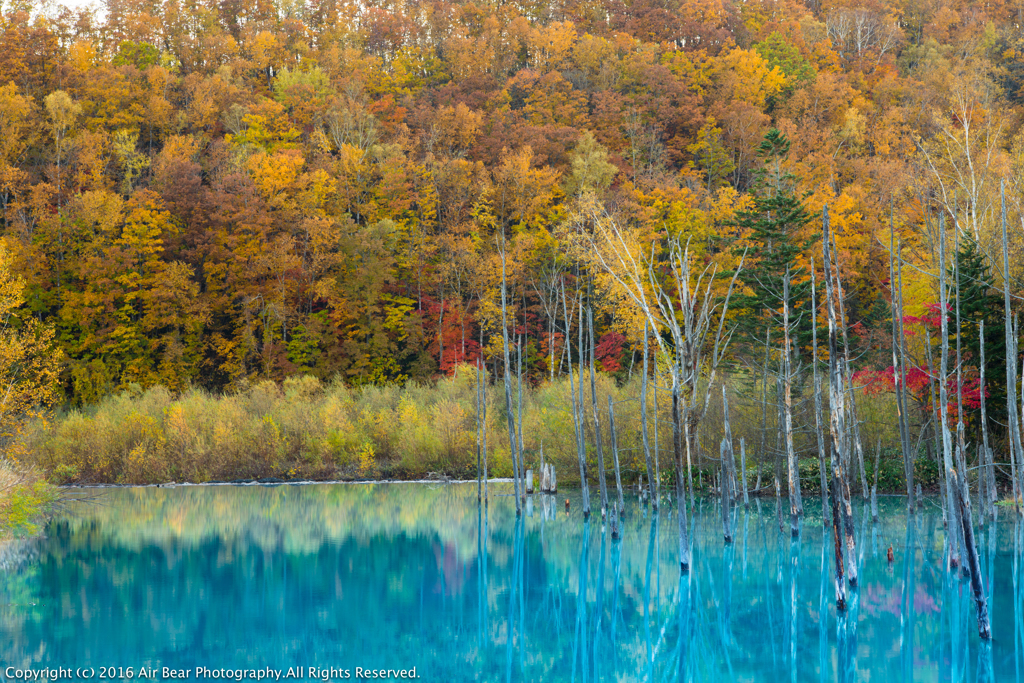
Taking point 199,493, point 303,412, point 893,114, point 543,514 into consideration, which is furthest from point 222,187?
point 893,114

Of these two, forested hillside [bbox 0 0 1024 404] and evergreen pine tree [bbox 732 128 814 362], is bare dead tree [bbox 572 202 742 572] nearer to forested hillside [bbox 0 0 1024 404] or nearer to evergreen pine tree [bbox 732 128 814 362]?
evergreen pine tree [bbox 732 128 814 362]

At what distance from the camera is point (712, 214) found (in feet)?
139

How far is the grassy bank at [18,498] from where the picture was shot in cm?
1844

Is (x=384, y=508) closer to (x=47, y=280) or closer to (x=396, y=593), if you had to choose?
(x=396, y=593)

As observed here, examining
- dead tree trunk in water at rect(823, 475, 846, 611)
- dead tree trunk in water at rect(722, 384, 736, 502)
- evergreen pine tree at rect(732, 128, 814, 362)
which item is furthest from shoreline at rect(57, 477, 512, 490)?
dead tree trunk in water at rect(823, 475, 846, 611)

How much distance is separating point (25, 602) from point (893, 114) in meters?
51.0

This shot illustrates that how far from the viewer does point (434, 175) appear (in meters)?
47.8

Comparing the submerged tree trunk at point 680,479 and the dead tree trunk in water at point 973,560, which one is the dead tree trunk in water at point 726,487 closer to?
the submerged tree trunk at point 680,479

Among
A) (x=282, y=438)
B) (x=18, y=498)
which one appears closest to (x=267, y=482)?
(x=282, y=438)

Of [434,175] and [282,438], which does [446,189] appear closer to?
[434,175]

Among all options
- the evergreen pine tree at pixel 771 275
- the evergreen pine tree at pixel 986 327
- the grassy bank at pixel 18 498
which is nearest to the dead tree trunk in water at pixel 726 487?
the evergreen pine tree at pixel 986 327

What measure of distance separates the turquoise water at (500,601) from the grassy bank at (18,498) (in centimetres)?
79

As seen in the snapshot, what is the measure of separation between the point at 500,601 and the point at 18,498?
36.2 feet

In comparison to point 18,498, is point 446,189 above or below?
above
